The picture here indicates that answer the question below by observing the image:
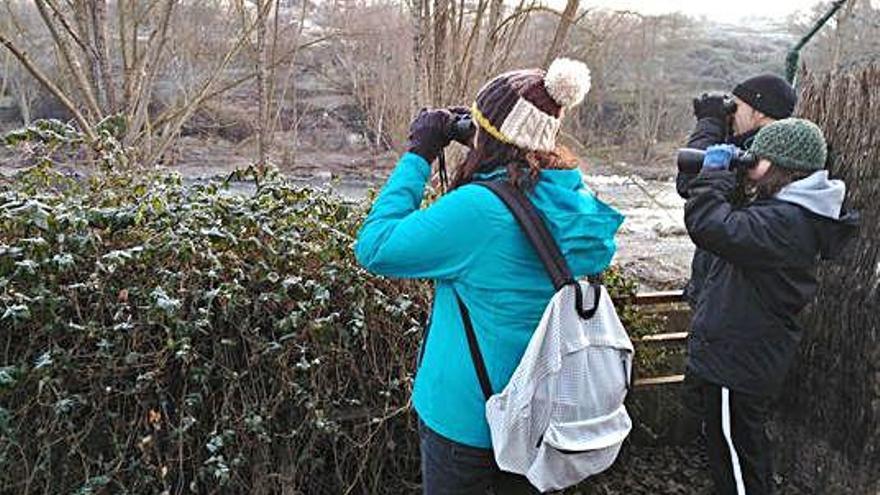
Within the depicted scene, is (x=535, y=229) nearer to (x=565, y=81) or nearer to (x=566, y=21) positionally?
(x=565, y=81)

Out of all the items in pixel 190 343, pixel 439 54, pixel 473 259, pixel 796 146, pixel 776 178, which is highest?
pixel 439 54

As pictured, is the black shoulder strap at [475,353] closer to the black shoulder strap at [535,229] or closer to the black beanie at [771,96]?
the black shoulder strap at [535,229]

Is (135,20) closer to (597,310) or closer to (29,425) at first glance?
(29,425)

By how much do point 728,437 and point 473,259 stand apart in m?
1.37

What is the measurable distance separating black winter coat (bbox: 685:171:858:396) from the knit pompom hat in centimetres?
82

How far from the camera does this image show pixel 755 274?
238cm

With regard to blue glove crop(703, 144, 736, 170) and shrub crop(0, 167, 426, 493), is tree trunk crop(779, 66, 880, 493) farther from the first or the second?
shrub crop(0, 167, 426, 493)

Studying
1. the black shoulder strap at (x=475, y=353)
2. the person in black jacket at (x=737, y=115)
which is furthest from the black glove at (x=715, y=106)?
the black shoulder strap at (x=475, y=353)

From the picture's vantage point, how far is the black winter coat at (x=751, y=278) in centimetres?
224

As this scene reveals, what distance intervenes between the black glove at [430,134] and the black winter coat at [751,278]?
93 centimetres

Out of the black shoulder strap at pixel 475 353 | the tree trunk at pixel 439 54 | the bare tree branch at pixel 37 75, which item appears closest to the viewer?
the black shoulder strap at pixel 475 353

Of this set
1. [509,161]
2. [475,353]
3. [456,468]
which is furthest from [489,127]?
[456,468]

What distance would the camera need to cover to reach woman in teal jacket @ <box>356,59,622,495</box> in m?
1.67

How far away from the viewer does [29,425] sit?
2.22 metres
